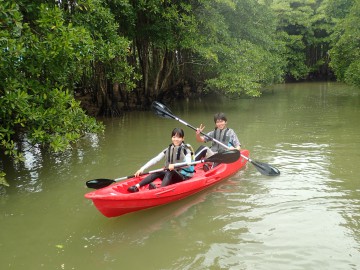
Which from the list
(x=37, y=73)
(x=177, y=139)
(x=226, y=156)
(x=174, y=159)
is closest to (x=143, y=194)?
(x=174, y=159)

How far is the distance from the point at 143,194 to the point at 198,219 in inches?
32.9

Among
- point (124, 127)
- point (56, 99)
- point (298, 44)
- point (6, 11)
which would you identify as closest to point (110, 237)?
point (56, 99)

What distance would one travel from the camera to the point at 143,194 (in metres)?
5.12

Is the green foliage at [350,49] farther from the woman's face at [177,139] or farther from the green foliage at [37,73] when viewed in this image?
the green foliage at [37,73]

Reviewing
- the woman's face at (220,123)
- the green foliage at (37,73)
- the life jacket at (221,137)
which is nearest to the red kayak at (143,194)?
the life jacket at (221,137)

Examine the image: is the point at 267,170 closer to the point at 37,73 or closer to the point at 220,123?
the point at 220,123

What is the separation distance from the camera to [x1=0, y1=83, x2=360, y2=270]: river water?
4.11m

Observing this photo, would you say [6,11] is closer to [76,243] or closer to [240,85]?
[76,243]

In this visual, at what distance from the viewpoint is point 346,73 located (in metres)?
15.5

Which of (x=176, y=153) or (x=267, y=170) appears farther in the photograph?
(x=267, y=170)

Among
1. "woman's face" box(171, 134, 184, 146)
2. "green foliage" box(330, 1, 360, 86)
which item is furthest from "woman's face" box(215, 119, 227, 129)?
"green foliage" box(330, 1, 360, 86)

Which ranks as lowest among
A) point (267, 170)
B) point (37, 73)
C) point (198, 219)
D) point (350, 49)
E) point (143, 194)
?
point (198, 219)

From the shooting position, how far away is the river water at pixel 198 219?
162 inches

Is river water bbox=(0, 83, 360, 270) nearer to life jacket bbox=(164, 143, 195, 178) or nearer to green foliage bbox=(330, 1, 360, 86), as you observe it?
life jacket bbox=(164, 143, 195, 178)
